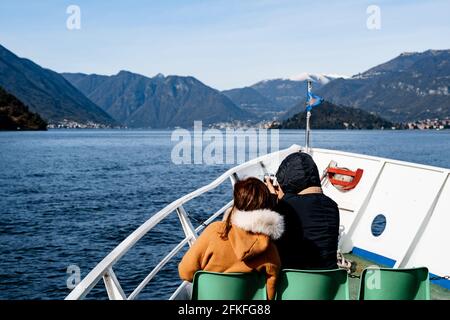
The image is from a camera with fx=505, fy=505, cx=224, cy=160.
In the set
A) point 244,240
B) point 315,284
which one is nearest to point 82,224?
point 244,240

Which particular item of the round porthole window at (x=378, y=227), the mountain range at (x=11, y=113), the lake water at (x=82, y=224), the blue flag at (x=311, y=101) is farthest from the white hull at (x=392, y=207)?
the mountain range at (x=11, y=113)

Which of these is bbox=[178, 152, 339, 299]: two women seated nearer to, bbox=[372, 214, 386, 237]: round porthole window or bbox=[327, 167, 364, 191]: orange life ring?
bbox=[327, 167, 364, 191]: orange life ring

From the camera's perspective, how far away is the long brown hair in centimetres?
360

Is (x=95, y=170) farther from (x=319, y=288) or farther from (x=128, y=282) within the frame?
(x=319, y=288)

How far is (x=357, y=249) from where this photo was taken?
962 cm

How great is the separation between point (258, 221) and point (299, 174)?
940mm

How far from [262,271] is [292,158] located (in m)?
1.13

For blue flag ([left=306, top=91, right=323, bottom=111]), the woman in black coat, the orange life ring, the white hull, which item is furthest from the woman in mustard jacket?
blue flag ([left=306, top=91, right=323, bottom=111])

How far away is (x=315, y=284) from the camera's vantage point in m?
3.69

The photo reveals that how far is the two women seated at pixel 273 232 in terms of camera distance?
3627 millimetres

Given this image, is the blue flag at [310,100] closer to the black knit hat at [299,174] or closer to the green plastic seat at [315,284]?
the black knit hat at [299,174]

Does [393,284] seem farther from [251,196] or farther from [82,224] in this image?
[82,224]

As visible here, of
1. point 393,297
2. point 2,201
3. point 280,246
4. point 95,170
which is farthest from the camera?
point 95,170
